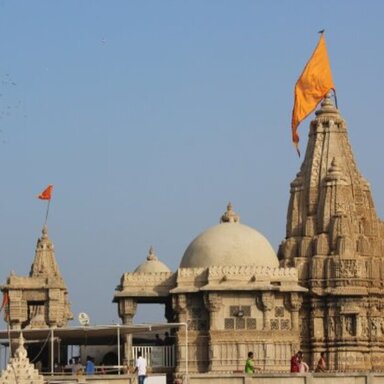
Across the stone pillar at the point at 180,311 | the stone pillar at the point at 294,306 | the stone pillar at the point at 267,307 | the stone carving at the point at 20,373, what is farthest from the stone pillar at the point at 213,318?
the stone carving at the point at 20,373

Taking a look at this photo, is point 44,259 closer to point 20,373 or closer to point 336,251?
point 336,251

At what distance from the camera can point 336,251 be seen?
60656mm

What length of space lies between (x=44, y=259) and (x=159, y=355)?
2558 centimetres

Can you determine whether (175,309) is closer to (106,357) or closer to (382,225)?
(106,357)

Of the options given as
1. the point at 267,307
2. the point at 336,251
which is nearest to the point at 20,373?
the point at 267,307

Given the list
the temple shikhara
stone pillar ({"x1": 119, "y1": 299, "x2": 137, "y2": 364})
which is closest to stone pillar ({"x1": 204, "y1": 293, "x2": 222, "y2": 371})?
the temple shikhara

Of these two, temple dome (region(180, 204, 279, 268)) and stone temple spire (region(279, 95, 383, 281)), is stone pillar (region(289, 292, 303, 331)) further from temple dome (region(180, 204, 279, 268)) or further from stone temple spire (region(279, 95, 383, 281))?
stone temple spire (region(279, 95, 383, 281))

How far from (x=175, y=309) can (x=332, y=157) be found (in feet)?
45.9

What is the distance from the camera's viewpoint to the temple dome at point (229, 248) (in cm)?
5650

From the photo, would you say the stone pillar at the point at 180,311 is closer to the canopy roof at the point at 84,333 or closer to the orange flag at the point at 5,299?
the canopy roof at the point at 84,333

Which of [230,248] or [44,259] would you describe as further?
[44,259]

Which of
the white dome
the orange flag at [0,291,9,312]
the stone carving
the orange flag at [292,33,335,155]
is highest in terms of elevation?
the orange flag at [292,33,335,155]

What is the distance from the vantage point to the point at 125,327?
44062 mm

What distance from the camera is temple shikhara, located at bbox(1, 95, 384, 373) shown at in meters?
54.8
